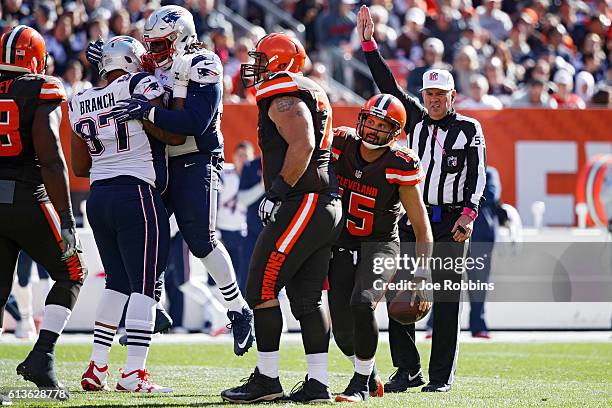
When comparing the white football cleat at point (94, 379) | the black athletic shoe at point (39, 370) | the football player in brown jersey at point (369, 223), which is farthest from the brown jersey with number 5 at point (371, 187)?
the black athletic shoe at point (39, 370)

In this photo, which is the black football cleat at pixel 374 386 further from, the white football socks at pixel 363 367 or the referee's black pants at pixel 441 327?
the referee's black pants at pixel 441 327

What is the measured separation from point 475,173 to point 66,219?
2.74 metres

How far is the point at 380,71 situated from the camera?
25.3 ft

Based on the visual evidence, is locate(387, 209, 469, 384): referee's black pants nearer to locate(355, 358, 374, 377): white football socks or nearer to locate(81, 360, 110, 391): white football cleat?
locate(355, 358, 374, 377): white football socks

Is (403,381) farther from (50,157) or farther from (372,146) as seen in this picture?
(50,157)

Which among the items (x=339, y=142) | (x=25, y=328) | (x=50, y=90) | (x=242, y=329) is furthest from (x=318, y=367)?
(x=25, y=328)

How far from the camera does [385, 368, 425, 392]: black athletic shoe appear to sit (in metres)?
7.14

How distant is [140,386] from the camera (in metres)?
6.58

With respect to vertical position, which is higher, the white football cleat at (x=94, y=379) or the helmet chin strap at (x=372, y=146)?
the helmet chin strap at (x=372, y=146)

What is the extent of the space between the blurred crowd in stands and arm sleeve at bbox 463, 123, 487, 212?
19.8ft

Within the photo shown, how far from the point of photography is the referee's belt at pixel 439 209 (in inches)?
295

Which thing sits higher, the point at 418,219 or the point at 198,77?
the point at 198,77

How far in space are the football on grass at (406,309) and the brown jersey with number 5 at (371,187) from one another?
1.15 feet

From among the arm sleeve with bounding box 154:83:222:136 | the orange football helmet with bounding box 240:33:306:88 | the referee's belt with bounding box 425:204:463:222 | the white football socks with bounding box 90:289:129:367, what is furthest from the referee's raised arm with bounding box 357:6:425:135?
the white football socks with bounding box 90:289:129:367
